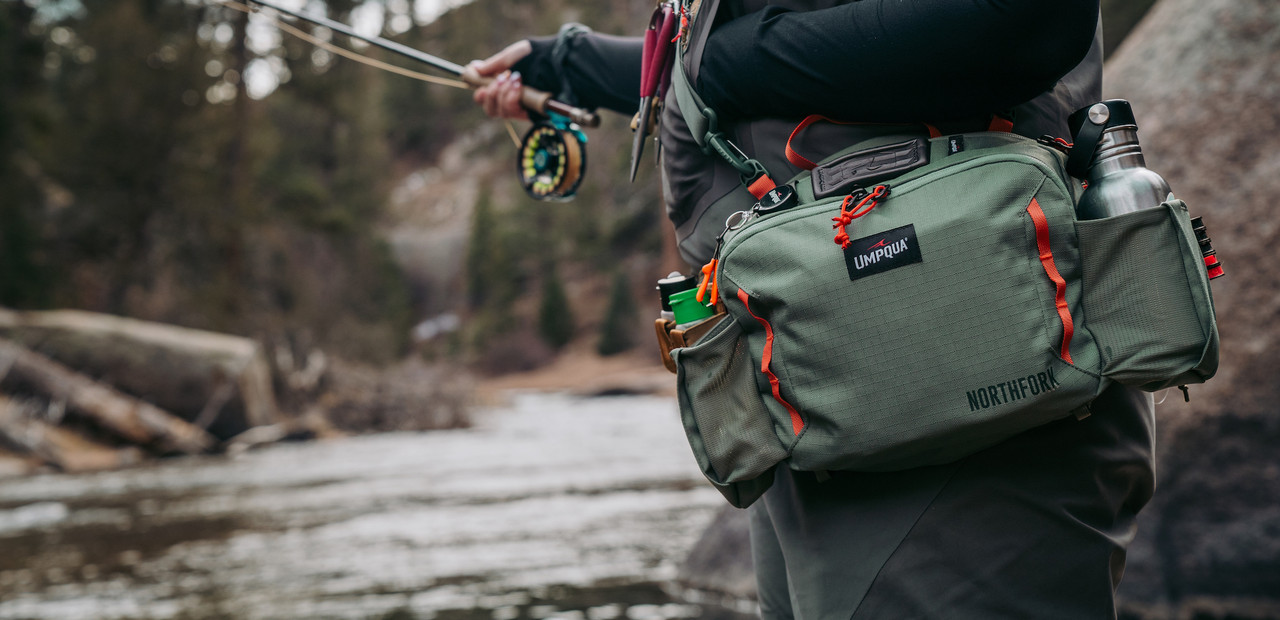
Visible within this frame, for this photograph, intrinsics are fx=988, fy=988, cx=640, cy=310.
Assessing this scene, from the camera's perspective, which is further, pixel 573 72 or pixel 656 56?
pixel 573 72

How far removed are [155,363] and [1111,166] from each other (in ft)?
37.0

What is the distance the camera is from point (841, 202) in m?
1.08

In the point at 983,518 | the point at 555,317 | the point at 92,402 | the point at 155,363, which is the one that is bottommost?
the point at 555,317

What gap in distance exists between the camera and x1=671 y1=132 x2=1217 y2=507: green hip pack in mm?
994

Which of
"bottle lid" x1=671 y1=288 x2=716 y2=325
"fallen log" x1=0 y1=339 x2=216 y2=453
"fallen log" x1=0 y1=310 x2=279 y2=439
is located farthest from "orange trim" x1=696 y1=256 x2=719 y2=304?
"fallen log" x1=0 y1=310 x2=279 y2=439

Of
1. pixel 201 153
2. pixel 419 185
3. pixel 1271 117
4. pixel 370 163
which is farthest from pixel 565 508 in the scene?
pixel 419 185

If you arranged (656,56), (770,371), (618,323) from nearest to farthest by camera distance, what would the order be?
(770,371)
(656,56)
(618,323)

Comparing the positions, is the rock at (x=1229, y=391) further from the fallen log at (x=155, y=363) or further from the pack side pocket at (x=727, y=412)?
the fallen log at (x=155, y=363)

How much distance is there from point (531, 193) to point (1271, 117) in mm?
2002

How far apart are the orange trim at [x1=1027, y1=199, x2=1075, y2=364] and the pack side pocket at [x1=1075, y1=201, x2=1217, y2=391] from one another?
0.04 meters

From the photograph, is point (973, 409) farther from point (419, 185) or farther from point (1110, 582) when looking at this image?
point (419, 185)

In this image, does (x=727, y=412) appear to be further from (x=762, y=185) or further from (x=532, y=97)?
(x=532, y=97)

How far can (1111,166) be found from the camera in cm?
107

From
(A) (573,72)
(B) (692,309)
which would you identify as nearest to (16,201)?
(A) (573,72)
